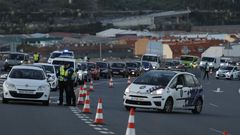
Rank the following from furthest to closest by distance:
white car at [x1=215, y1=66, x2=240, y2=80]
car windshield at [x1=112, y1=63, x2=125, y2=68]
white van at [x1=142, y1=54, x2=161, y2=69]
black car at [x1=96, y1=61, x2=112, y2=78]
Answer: white van at [x1=142, y1=54, x2=161, y2=69] < white car at [x1=215, y1=66, x2=240, y2=80] < car windshield at [x1=112, y1=63, x2=125, y2=68] < black car at [x1=96, y1=61, x2=112, y2=78]

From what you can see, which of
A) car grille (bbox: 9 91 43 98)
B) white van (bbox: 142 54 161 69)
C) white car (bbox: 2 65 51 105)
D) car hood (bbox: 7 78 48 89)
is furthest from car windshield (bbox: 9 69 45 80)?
white van (bbox: 142 54 161 69)

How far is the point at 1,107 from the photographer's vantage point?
1128 inches

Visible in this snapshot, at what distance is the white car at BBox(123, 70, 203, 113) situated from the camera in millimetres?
29078

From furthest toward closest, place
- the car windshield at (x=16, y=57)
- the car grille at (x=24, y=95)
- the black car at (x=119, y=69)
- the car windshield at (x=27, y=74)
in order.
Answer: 1. the black car at (x=119, y=69)
2. the car windshield at (x=16, y=57)
3. the car windshield at (x=27, y=74)
4. the car grille at (x=24, y=95)

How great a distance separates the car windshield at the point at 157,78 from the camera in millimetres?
29766

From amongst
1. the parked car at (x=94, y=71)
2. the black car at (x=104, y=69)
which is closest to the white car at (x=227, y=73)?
the black car at (x=104, y=69)

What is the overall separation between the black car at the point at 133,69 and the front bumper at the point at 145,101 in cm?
4785

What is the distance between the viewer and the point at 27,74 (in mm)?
32125

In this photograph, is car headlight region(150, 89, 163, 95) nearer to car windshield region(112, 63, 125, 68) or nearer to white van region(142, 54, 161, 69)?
car windshield region(112, 63, 125, 68)

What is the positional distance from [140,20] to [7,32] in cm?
3132

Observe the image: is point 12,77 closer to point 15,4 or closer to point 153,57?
point 153,57

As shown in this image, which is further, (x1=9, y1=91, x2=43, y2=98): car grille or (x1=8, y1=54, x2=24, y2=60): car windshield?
(x1=8, y1=54, x2=24, y2=60): car windshield

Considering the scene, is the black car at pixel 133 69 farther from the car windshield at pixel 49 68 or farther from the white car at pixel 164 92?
the white car at pixel 164 92

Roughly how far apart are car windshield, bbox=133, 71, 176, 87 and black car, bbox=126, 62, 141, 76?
46.7m
